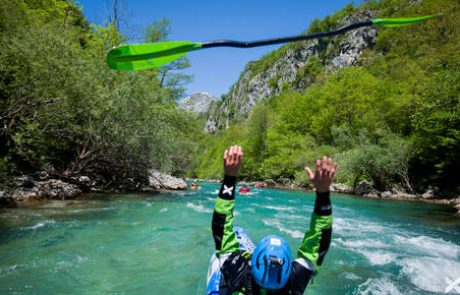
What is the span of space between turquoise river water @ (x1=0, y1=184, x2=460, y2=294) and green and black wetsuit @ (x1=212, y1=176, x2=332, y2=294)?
338cm

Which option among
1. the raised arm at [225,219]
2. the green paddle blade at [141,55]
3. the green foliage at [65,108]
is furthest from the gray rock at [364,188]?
the green paddle blade at [141,55]

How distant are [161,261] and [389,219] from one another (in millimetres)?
10708

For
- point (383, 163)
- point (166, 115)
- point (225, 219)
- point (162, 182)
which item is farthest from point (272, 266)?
point (383, 163)

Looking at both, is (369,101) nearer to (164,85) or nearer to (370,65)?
(370,65)

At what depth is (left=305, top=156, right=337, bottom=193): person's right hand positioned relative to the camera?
85.1 inches

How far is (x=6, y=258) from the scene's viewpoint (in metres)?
6.06

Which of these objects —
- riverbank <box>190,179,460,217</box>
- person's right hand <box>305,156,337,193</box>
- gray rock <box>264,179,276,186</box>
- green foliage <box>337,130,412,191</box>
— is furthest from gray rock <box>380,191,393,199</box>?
person's right hand <box>305,156,337,193</box>

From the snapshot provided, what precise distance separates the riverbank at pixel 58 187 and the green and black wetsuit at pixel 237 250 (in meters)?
10.9

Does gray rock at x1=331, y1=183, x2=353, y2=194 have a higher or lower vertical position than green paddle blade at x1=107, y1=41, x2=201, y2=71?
lower

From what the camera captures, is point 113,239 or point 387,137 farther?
point 387,137

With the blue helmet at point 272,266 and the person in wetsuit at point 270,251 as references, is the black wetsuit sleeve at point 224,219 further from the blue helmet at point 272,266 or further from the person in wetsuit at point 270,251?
the blue helmet at point 272,266

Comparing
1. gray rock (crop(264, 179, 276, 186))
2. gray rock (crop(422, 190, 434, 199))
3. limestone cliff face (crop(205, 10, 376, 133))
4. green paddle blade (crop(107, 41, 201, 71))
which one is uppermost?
limestone cliff face (crop(205, 10, 376, 133))

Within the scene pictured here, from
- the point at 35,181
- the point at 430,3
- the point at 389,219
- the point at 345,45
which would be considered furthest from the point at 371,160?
the point at 345,45

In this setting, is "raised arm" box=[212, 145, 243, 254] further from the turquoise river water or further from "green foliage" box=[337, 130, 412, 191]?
"green foliage" box=[337, 130, 412, 191]
